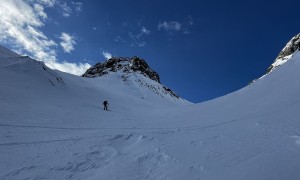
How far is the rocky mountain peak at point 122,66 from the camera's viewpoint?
94688 millimetres

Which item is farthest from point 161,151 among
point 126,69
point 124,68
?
point 124,68

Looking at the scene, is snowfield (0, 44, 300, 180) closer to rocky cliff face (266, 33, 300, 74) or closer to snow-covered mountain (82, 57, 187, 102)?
snow-covered mountain (82, 57, 187, 102)

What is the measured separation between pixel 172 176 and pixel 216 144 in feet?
10.5

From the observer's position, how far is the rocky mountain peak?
9469cm

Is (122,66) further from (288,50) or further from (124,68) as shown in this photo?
(288,50)

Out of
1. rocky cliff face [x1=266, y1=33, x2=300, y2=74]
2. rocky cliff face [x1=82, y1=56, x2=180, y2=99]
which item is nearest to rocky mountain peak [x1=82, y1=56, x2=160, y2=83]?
rocky cliff face [x1=82, y1=56, x2=180, y2=99]

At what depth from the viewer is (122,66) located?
314 ft

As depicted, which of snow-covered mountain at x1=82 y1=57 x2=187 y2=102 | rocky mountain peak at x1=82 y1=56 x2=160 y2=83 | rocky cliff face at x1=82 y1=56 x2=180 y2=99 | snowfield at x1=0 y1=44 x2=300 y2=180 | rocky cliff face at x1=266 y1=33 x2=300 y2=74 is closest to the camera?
snowfield at x1=0 y1=44 x2=300 y2=180

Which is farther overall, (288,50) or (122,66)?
Result: (288,50)

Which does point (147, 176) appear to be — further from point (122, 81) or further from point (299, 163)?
point (122, 81)

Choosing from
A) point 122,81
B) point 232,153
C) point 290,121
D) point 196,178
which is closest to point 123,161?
point 196,178

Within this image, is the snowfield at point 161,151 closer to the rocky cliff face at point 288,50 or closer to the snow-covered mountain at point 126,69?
the snow-covered mountain at point 126,69

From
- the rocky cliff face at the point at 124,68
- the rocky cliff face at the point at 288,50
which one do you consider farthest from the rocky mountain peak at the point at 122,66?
the rocky cliff face at the point at 288,50

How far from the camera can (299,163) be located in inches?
241
